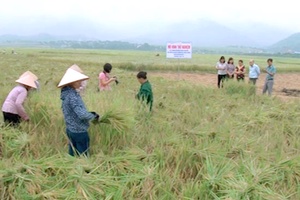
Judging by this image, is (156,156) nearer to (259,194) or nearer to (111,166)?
(111,166)

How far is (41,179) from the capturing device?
3.23 meters

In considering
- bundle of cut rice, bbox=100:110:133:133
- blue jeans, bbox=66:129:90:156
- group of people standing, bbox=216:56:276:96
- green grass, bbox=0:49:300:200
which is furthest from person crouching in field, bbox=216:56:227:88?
blue jeans, bbox=66:129:90:156

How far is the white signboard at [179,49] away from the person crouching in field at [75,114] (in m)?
11.1

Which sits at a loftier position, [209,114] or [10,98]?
[10,98]

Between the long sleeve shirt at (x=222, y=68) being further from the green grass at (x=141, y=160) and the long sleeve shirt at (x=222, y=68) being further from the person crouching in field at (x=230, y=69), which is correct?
the green grass at (x=141, y=160)

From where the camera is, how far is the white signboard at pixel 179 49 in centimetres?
1464

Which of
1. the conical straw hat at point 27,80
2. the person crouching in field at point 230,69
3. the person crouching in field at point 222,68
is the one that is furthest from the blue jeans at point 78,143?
the person crouching in field at point 230,69

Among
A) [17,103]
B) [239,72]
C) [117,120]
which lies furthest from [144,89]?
[239,72]

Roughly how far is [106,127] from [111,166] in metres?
0.68

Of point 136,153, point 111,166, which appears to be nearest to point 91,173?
point 111,166

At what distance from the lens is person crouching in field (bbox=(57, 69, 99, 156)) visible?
3691mm

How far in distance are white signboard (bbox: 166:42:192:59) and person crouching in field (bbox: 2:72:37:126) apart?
1065 cm

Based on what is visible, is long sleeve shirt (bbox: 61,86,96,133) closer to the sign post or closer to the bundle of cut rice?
the bundle of cut rice

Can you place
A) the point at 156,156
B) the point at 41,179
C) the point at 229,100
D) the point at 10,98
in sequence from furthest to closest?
the point at 229,100 → the point at 10,98 → the point at 156,156 → the point at 41,179
